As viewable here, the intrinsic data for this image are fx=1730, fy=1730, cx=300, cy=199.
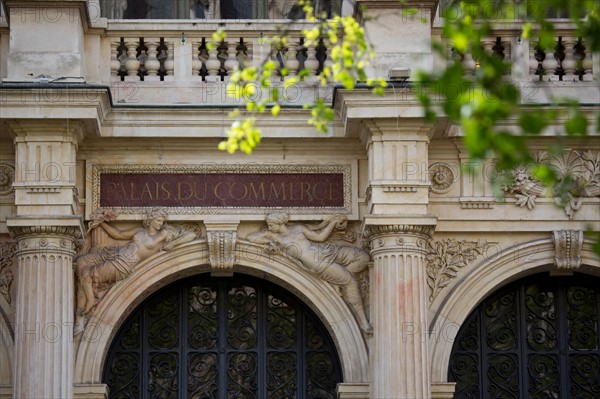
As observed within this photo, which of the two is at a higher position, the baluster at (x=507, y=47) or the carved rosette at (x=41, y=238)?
the baluster at (x=507, y=47)

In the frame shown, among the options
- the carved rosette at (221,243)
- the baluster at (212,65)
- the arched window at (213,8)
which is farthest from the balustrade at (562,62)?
the carved rosette at (221,243)

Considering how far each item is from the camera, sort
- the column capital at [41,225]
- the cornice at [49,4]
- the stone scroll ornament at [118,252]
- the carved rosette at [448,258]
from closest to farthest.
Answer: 1. the column capital at [41,225]
2. the cornice at [49,4]
3. the stone scroll ornament at [118,252]
4. the carved rosette at [448,258]

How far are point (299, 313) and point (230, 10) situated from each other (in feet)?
12.6

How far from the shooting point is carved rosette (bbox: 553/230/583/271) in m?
19.8

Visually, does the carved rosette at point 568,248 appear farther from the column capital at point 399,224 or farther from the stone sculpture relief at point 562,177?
the column capital at point 399,224

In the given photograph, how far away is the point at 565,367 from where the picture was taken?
20312 mm

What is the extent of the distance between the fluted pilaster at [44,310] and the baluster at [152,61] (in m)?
2.14

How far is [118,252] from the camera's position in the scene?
19.7 m

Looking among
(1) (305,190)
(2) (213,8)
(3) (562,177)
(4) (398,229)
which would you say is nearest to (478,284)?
(4) (398,229)

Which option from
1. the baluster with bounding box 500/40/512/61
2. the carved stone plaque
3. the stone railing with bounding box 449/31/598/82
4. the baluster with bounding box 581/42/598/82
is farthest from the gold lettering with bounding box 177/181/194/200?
the baluster with bounding box 581/42/598/82

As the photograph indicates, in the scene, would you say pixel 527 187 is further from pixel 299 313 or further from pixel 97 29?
pixel 97 29

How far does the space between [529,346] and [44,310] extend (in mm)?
5707

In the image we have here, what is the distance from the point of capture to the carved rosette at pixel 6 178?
1978 cm

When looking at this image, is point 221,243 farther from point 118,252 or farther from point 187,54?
point 187,54
